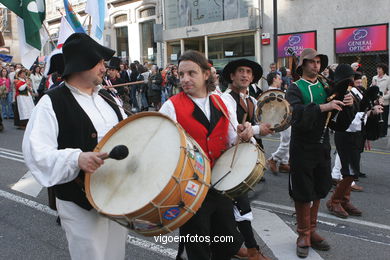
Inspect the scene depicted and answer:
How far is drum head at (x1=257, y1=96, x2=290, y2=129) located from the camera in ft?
18.5

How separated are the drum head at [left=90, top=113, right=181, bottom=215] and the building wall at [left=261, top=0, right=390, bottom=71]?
14567 mm

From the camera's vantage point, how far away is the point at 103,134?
2695mm

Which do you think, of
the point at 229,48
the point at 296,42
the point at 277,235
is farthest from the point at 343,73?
the point at 229,48

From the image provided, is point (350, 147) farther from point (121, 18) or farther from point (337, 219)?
point (121, 18)

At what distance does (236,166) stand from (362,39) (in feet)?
46.5

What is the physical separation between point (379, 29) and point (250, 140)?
1372cm

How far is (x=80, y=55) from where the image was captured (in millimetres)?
2604

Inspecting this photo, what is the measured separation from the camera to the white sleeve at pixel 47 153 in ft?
7.75

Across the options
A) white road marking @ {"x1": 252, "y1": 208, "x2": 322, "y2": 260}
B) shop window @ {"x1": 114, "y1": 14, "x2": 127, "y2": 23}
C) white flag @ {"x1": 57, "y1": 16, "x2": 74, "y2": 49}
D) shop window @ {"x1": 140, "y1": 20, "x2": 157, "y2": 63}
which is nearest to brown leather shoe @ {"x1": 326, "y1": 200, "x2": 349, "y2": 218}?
white road marking @ {"x1": 252, "y1": 208, "x2": 322, "y2": 260}

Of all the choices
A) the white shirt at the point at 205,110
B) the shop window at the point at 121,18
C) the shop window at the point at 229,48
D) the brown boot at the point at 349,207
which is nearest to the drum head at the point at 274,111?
the brown boot at the point at 349,207

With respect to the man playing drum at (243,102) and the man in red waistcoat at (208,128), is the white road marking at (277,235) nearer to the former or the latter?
the man playing drum at (243,102)

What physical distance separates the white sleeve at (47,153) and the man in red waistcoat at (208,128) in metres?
0.88

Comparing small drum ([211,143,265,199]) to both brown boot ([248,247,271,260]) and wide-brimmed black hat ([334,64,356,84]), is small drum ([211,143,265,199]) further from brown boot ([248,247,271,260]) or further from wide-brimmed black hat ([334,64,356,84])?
wide-brimmed black hat ([334,64,356,84])

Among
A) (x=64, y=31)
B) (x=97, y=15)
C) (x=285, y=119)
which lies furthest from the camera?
(x=97, y=15)
